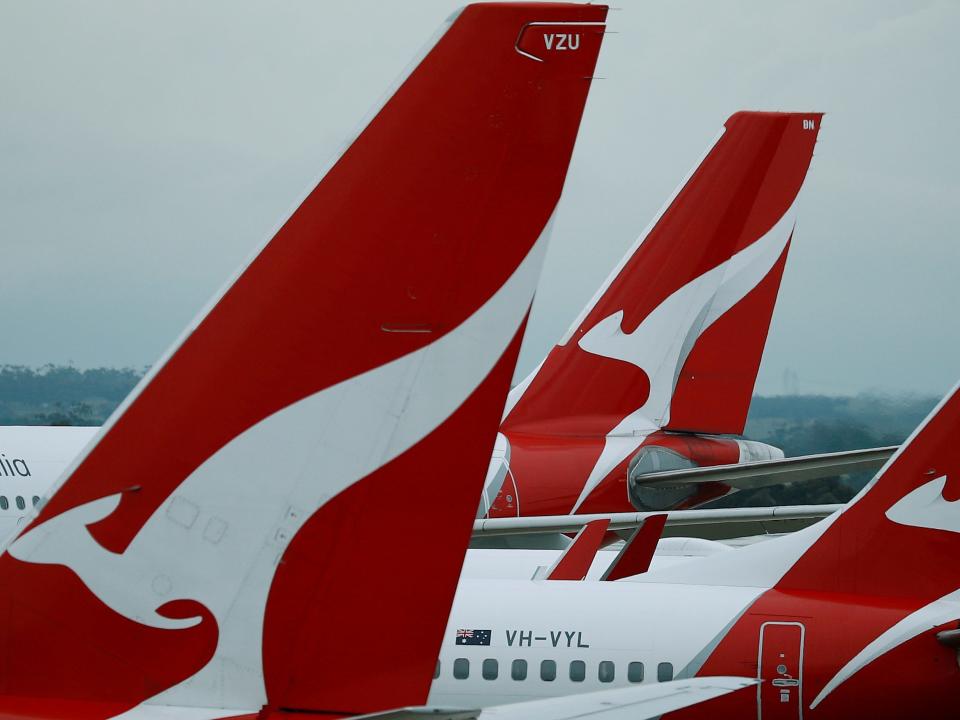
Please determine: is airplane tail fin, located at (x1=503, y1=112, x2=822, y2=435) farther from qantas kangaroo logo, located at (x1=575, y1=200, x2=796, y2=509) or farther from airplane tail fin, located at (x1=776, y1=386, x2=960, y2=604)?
airplane tail fin, located at (x1=776, y1=386, x2=960, y2=604)

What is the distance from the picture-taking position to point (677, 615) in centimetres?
761

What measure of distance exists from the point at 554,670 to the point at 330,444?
456cm

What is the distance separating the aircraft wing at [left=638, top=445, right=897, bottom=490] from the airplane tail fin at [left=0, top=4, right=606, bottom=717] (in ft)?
30.6

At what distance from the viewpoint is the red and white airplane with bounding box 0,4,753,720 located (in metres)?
3.50

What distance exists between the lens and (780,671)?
7.16 metres

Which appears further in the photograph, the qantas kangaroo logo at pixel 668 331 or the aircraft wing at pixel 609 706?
the qantas kangaroo logo at pixel 668 331

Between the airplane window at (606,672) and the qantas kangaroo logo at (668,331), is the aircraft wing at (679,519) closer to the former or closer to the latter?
the qantas kangaroo logo at (668,331)

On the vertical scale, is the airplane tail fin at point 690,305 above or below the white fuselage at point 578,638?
above

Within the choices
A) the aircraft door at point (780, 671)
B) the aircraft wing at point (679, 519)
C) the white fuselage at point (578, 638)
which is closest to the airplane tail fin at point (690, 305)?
the aircraft wing at point (679, 519)

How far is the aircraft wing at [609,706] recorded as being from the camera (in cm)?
316

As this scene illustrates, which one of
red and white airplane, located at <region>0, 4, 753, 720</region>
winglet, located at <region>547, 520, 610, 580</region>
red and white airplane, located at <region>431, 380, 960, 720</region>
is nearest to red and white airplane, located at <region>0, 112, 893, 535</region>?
winglet, located at <region>547, 520, 610, 580</region>

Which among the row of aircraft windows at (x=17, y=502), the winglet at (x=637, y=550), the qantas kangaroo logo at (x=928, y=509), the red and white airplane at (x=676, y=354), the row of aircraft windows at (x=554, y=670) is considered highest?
the red and white airplane at (x=676, y=354)

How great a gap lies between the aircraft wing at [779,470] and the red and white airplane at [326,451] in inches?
367

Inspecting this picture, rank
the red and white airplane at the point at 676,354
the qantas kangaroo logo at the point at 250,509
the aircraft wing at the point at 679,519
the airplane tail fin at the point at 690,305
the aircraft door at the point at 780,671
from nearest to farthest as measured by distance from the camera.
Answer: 1. the qantas kangaroo logo at the point at 250,509
2. the aircraft door at the point at 780,671
3. the aircraft wing at the point at 679,519
4. the red and white airplane at the point at 676,354
5. the airplane tail fin at the point at 690,305
